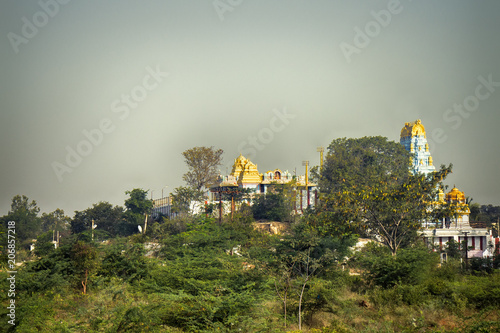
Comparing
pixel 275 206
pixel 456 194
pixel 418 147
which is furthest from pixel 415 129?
pixel 275 206

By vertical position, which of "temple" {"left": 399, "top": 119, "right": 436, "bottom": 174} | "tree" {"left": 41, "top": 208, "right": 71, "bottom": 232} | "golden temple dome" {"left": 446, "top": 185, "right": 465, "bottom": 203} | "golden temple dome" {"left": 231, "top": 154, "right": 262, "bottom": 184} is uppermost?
"temple" {"left": 399, "top": 119, "right": 436, "bottom": 174}

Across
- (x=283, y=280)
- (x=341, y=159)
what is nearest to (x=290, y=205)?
Result: (x=341, y=159)

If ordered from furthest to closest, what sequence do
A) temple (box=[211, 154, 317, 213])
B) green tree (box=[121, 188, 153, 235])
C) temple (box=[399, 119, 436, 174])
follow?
temple (box=[399, 119, 436, 174]) < temple (box=[211, 154, 317, 213]) < green tree (box=[121, 188, 153, 235])

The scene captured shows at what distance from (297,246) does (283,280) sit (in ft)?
25.9

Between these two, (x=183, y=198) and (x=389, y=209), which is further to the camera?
(x=183, y=198)

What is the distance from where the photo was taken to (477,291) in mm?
21031

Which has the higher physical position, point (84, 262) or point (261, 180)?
point (261, 180)

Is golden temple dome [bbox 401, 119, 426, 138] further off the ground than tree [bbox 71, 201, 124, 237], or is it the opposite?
golden temple dome [bbox 401, 119, 426, 138]

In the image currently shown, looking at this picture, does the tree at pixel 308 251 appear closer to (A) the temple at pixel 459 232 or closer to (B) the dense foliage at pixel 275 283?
(B) the dense foliage at pixel 275 283

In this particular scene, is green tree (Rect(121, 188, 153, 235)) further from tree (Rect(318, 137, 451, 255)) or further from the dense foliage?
tree (Rect(318, 137, 451, 255))

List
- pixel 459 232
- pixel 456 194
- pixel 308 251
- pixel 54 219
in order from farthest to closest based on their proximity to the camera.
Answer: pixel 54 219
pixel 456 194
pixel 459 232
pixel 308 251

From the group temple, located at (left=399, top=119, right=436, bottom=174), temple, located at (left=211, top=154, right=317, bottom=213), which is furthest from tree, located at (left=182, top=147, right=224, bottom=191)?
temple, located at (left=399, top=119, right=436, bottom=174)

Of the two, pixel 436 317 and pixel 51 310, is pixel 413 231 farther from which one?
pixel 51 310

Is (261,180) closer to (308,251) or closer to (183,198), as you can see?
(183,198)
